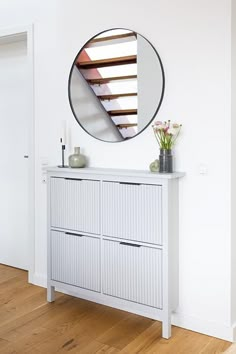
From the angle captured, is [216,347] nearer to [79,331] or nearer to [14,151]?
[79,331]

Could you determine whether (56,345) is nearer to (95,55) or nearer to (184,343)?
(184,343)

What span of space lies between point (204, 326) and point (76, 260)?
1042 millimetres

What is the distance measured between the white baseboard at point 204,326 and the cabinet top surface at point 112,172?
99cm

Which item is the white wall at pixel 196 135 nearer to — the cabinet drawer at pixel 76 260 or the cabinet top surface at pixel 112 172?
the cabinet top surface at pixel 112 172

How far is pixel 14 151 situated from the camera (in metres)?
4.06

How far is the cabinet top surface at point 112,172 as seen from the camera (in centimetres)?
269

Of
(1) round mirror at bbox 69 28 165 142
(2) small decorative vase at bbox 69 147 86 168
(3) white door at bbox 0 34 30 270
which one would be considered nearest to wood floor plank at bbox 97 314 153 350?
(2) small decorative vase at bbox 69 147 86 168

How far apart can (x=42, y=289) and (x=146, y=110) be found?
1785mm

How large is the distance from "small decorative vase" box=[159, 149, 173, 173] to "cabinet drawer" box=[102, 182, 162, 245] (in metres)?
0.15

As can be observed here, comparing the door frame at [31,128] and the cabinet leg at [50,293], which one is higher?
the door frame at [31,128]

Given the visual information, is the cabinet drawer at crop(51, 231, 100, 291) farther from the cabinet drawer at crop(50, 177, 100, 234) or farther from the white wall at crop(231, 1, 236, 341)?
the white wall at crop(231, 1, 236, 341)

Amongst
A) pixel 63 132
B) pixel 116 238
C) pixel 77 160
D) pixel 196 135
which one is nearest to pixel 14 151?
pixel 63 132

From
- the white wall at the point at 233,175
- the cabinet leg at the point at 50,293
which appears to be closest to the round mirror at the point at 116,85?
the white wall at the point at 233,175

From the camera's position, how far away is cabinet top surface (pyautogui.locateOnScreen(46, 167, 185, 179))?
106 inches
